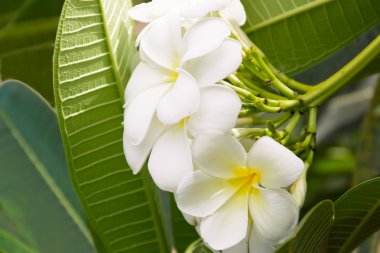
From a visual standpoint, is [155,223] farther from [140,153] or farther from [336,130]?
[336,130]

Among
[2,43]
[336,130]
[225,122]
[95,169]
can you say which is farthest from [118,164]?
[336,130]

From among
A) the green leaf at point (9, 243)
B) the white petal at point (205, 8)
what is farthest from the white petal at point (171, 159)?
the green leaf at point (9, 243)

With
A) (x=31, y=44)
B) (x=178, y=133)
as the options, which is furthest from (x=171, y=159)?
(x=31, y=44)

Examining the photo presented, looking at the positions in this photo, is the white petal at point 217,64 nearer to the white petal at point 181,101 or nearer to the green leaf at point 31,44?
the white petal at point 181,101

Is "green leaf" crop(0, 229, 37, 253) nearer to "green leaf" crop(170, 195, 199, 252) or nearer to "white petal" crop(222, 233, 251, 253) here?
"green leaf" crop(170, 195, 199, 252)

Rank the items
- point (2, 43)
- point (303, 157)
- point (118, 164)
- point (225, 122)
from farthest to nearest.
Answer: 1. point (2, 43)
2. point (118, 164)
3. point (303, 157)
4. point (225, 122)

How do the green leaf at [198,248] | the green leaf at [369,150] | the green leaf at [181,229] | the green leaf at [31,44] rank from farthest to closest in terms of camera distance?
the green leaf at [369,150] < the green leaf at [31,44] < the green leaf at [181,229] < the green leaf at [198,248]

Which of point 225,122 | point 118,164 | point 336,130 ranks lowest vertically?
point 336,130
